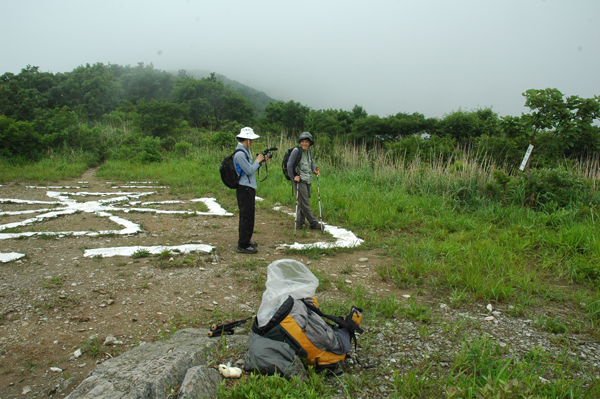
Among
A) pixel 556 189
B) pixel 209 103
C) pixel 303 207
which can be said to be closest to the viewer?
pixel 303 207

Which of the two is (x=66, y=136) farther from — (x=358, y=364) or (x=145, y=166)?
(x=358, y=364)

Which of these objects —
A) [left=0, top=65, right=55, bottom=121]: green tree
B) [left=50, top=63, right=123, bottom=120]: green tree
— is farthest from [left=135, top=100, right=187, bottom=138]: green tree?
[left=50, top=63, right=123, bottom=120]: green tree

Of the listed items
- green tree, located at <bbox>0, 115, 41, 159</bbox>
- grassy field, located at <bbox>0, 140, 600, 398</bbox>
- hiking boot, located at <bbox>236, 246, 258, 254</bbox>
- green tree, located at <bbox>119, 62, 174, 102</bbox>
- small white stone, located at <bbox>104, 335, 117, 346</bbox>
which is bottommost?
small white stone, located at <bbox>104, 335, 117, 346</bbox>

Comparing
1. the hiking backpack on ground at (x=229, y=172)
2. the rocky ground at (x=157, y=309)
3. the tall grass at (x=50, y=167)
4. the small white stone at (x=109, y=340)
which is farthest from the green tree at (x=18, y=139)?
the small white stone at (x=109, y=340)

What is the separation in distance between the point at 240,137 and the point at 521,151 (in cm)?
1017

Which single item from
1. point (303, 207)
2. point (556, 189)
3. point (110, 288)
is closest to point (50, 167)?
point (303, 207)

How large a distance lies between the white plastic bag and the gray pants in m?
3.35

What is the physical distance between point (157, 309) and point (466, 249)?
4083 mm

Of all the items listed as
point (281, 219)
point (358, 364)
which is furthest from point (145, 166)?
point (358, 364)

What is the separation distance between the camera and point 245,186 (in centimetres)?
493

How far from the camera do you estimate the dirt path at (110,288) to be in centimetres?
258

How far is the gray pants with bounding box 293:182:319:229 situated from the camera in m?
6.11

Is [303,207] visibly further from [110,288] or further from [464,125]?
[464,125]

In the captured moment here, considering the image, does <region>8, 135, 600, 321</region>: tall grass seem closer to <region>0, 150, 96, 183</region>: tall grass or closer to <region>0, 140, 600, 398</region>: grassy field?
<region>0, 140, 600, 398</region>: grassy field
